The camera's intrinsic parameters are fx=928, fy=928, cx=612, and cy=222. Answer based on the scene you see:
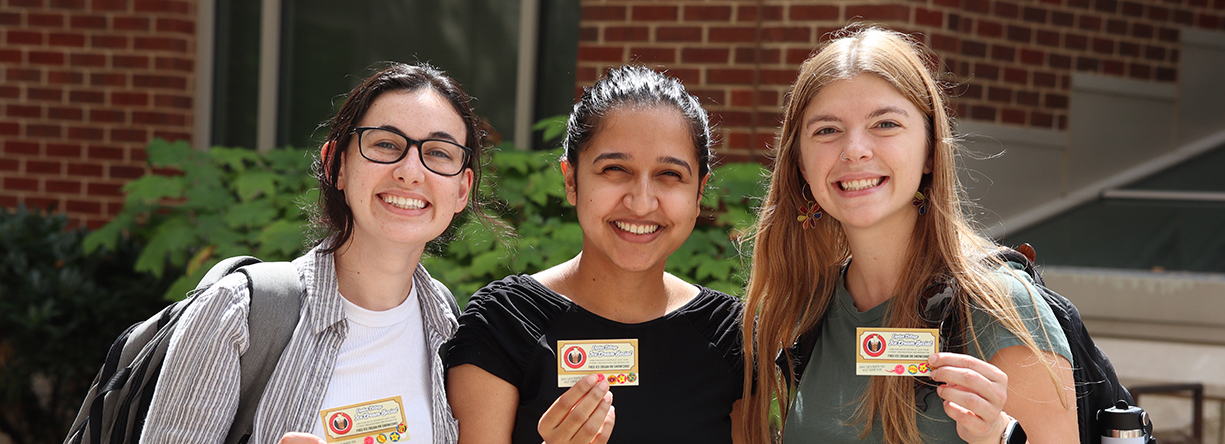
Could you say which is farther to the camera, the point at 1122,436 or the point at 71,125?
the point at 71,125

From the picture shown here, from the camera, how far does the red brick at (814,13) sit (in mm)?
4676

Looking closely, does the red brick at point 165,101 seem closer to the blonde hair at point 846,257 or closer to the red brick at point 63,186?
the red brick at point 63,186

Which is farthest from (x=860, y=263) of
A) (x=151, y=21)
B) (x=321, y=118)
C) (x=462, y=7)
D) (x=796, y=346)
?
(x=151, y=21)

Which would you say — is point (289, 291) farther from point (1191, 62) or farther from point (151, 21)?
point (1191, 62)

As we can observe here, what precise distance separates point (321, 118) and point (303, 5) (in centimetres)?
73

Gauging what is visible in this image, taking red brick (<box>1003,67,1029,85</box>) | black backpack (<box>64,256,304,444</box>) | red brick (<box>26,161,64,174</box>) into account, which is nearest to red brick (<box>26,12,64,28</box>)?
red brick (<box>26,161,64,174</box>)

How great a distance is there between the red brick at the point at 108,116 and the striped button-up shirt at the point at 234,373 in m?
4.75

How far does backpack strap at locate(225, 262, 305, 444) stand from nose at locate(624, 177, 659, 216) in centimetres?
74

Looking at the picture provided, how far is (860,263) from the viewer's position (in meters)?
2.12

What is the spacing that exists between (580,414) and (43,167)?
5672 mm

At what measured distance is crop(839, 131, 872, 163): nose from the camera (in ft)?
6.34

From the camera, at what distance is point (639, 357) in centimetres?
210

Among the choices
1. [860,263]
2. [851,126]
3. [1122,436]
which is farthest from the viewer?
[860,263]

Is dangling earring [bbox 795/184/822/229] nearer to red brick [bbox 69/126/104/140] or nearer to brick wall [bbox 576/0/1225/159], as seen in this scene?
brick wall [bbox 576/0/1225/159]
